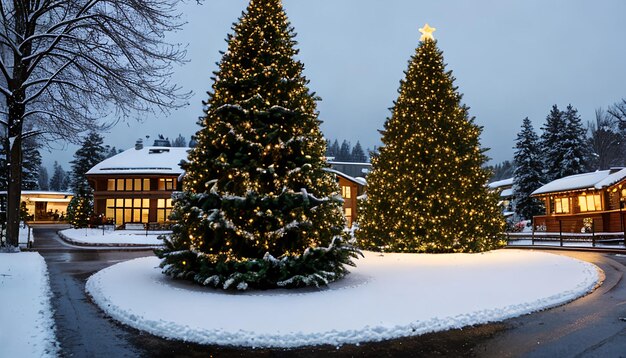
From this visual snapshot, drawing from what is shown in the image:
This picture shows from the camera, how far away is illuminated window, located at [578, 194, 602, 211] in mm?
34219

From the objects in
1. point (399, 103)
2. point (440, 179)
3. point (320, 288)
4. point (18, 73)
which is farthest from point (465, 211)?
point (18, 73)

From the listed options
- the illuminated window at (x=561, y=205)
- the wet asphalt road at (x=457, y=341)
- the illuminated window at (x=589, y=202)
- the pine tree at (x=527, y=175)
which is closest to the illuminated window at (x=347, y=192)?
the pine tree at (x=527, y=175)

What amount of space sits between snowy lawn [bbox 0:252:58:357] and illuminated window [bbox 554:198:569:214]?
37.2 meters

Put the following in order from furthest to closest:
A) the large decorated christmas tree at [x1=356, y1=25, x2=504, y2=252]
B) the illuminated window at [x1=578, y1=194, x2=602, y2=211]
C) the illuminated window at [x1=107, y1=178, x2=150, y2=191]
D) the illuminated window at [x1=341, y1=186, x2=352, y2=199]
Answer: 1. the illuminated window at [x1=341, y1=186, x2=352, y2=199]
2. the illuminated window at [x1=107, y1=178, x2=150, y2=191]
3. the illuminated window at [x1=578, y1=194, x2=602, y2=211]
4. the large decorated christmas tree at [x1=356, y1=25, x2=504, y2=252]

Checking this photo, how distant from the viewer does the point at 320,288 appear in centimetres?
1023

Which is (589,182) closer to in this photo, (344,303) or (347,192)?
(347,192)

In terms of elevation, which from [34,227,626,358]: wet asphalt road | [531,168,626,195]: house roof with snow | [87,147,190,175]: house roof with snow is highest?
[87,147,190,175]: house roof with snow

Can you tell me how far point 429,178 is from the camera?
18.5 metres

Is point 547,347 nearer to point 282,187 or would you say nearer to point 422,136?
point 282,187

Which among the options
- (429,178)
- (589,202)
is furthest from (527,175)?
(429,178)

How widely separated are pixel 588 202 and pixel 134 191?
46.3 m

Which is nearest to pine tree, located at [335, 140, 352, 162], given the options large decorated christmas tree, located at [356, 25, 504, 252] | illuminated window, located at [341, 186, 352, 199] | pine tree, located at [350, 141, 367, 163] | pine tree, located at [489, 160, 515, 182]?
pine tree, located at [350, 141, 367, 163]

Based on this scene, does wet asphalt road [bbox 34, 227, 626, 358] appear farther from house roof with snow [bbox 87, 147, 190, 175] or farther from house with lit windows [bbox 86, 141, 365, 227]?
house with lit windows [bbox 86, 141, 365, 227]

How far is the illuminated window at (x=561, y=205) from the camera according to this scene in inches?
1464
